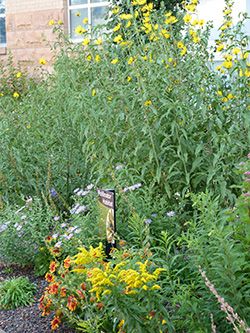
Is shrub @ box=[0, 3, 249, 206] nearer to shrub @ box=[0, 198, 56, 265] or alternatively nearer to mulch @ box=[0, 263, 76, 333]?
shrub @ box=[0, 198, 56, 265]

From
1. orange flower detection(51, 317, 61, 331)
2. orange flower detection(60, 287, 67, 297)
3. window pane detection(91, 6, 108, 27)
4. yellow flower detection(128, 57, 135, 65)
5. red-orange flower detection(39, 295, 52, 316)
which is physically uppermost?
yellow flower detection(128, 57, 135, 65)

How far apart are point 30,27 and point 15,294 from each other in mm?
10671

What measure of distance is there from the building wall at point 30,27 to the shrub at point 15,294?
31.7ft

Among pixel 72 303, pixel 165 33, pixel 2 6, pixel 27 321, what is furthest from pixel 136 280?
pixel 2 6

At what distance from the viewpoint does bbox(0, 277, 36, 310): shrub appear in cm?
480

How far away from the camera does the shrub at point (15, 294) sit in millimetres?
4801

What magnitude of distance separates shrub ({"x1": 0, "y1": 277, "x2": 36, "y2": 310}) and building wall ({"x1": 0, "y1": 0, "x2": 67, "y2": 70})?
31.7 feet

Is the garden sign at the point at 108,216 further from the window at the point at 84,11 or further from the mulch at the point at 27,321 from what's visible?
the window at the point at 84,11

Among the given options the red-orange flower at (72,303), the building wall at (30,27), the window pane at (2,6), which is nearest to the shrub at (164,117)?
the red-orange flower at (72,303)

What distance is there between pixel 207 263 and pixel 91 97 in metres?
2.47

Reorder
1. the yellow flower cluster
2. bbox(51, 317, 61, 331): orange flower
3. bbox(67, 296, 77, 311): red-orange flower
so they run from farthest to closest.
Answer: bbox(51, 317, 61, 331): orange flower
bbox(67, 296, 77, 311): red-orange flower
the yellow flower cluster

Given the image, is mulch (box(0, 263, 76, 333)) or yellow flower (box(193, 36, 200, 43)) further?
yellow flower (box(193, 36, 200, 43))

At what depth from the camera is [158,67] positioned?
562 centimetres

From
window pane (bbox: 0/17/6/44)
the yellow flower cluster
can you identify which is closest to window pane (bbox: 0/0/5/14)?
window pane (bbox: 0/17/6/44)
